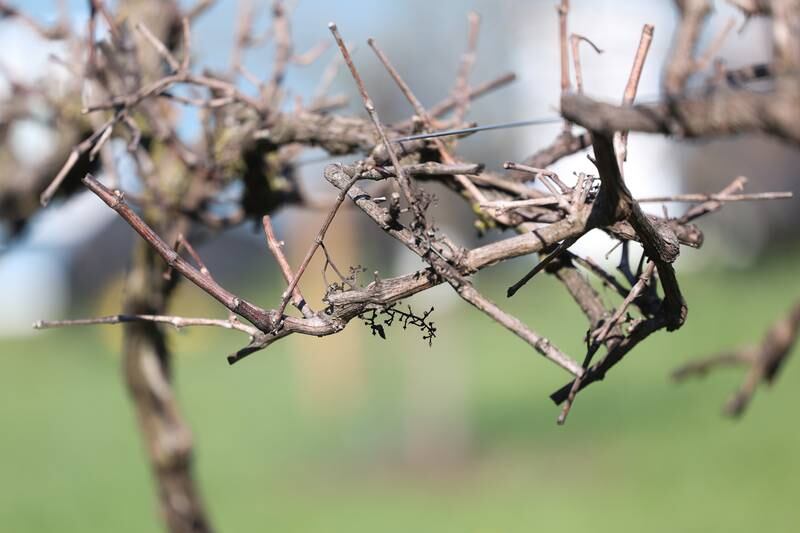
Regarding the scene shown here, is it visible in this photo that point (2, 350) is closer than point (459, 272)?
No

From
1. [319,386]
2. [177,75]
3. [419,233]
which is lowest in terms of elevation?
[319,386]

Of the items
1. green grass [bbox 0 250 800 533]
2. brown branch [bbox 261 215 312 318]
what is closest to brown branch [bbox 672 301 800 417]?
brown branch [bbox 261 215 312 318]

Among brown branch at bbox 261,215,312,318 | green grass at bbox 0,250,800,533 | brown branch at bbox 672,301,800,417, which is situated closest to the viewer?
brown branch at bbox 672,301,800,417

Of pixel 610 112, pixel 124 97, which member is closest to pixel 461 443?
pixel 124 97

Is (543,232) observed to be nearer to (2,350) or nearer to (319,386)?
(319,386)

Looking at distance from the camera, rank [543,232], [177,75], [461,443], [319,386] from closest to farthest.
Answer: [543,232] → [177,75] → [461,443] → [319,386]

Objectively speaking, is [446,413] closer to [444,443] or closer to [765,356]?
[444,443]

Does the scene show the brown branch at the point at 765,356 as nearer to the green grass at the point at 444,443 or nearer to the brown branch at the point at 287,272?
the brown branch at the point at 287,272

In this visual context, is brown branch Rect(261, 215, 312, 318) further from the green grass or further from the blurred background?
the green grass
